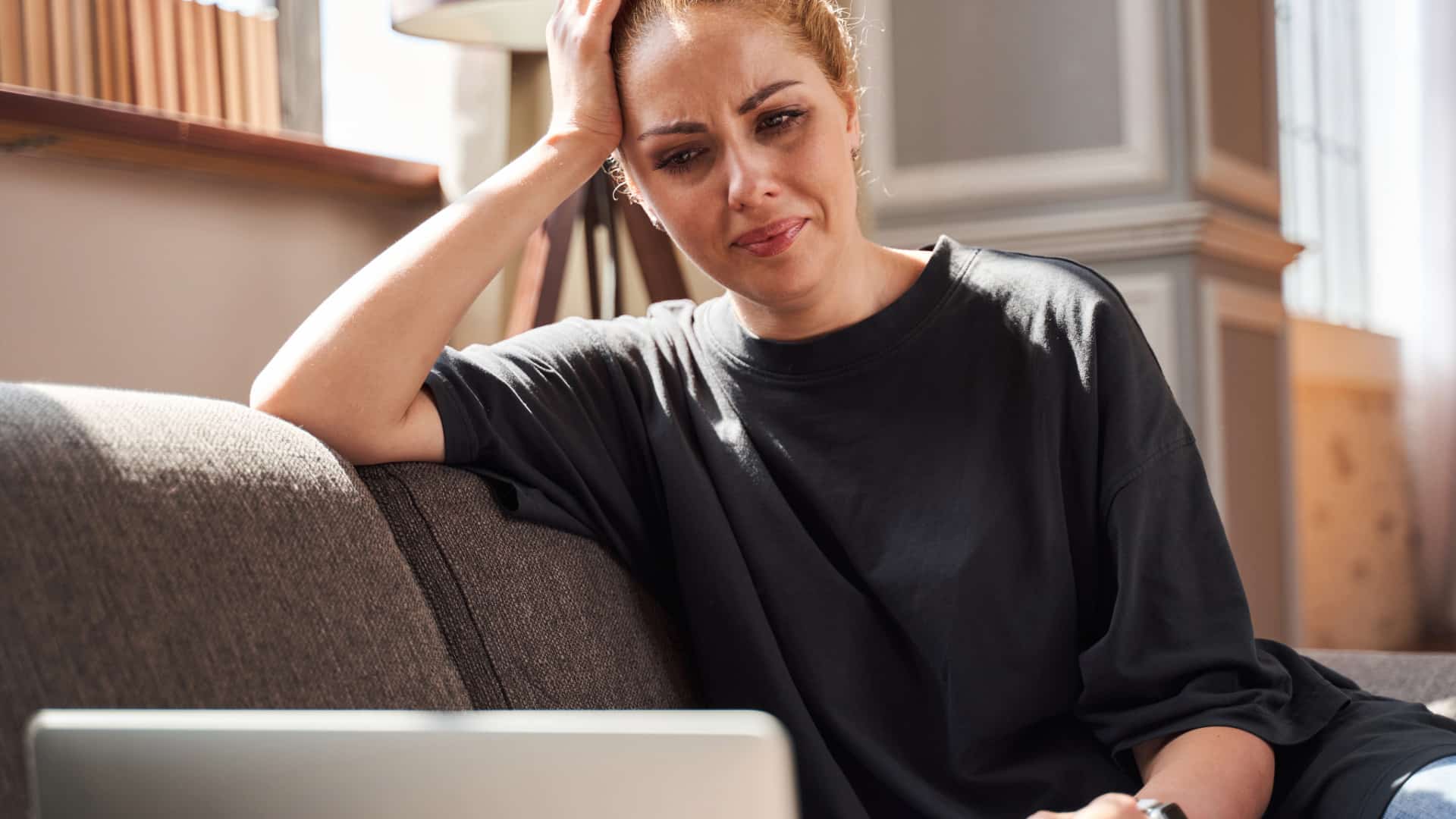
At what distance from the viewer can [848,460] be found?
1.22 metres

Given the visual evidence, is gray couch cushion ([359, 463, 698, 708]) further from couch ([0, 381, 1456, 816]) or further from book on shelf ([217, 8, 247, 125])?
book on shelf ([217, 8, 247, 125])

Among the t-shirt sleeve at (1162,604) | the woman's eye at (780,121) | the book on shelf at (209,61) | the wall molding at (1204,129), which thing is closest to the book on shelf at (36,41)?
the book on shelf at (209,61)

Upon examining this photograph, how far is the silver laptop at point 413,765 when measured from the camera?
0.44 meters

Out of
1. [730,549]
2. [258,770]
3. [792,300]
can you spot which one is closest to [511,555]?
[730,549]

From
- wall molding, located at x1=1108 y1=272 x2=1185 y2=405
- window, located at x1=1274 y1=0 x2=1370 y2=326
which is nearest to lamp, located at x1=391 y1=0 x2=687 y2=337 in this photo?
wall molding, located at x1=1108 y1=272 x2=1185 y2=405

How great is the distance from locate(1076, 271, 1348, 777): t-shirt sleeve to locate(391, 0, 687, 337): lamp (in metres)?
1.22

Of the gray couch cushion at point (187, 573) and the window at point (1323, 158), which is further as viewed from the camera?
the window at point (1323, 158)

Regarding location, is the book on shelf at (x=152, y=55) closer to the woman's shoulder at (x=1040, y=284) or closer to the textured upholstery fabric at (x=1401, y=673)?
the woman's shoulder at (x=1040, y=284)

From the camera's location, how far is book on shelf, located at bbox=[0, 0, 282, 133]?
2014 mm

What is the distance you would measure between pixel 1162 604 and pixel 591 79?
25.7 inches

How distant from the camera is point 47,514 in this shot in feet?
2.53

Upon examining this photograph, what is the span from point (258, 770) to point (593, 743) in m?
0.13

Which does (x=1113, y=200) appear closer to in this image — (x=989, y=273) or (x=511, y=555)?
(x=989, y=273)

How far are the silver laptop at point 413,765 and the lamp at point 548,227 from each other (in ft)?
A: 5.67
